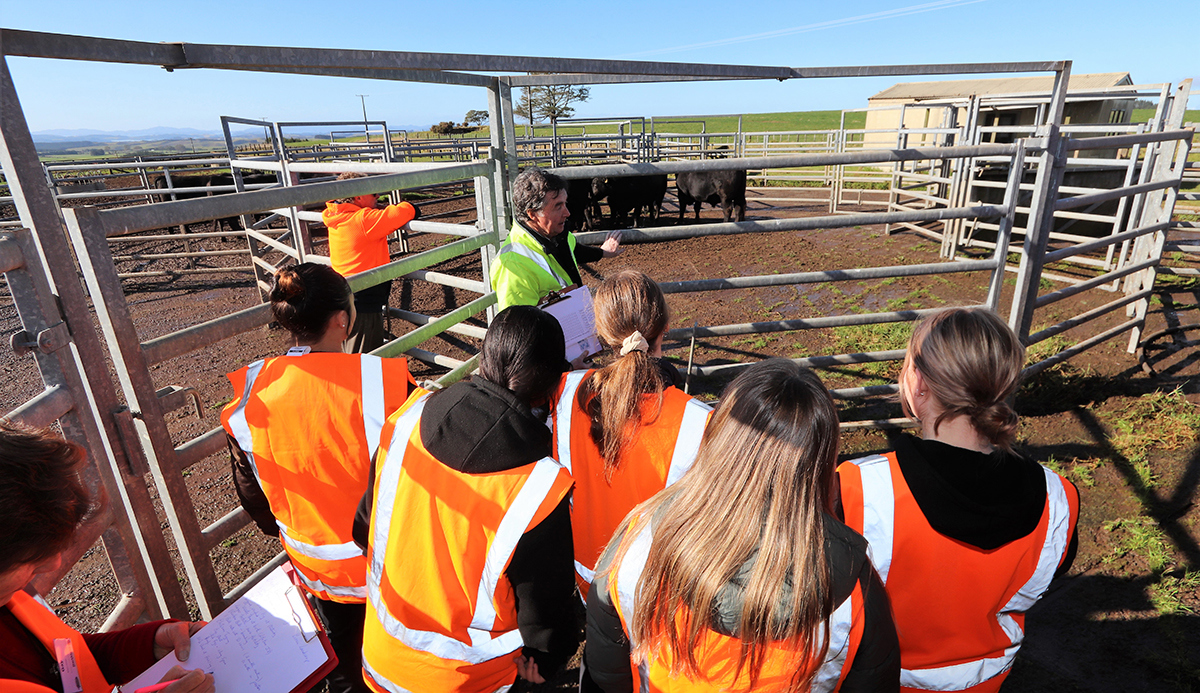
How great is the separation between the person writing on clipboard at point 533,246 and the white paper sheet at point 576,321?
22 cm

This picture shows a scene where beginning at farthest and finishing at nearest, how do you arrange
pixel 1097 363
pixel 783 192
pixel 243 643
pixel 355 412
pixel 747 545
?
pixel 783 192 < pixel 1097 363 < pixel 355 412 < pixel 243 643 < pixel 747 545

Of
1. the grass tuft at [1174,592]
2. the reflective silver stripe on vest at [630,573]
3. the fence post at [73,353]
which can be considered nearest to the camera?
the reflective silver stripe on vest at [630,573]

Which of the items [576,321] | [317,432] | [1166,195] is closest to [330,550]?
[317,432]

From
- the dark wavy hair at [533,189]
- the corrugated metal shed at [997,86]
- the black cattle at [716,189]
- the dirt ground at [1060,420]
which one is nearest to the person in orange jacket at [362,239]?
the dirt ground at [1060,420]

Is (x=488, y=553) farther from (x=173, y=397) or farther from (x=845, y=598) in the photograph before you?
(x=173, y=397)

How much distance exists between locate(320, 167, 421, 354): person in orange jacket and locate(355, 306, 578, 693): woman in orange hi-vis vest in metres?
2.44

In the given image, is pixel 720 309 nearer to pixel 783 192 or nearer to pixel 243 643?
pixel 243 643

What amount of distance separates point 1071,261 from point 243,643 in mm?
9330

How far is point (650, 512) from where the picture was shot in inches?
45.2

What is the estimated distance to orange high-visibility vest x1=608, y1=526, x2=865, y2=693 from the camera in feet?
3.30

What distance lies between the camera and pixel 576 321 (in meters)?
2.29

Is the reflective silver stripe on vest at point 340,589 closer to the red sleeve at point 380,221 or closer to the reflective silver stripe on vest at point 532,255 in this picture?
the reflective silver stripe on vest at point 532,255

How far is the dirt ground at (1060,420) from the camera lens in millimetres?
2271

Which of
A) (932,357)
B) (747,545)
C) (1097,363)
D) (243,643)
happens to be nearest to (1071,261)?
(1097,363)
